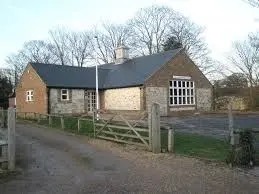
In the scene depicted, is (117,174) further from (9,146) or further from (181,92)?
(181,92)

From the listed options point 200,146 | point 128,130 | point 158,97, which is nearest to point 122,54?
point 158,97

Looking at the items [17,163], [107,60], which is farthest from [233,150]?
[107,60]

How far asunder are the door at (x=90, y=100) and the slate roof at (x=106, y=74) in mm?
767

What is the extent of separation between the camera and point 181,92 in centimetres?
3656

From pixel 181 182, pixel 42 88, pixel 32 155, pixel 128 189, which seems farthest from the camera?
pixel 42 88

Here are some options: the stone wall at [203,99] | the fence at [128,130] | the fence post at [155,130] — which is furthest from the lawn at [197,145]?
the stone wall at [203,99]

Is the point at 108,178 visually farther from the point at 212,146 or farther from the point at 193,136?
the point at 193,136

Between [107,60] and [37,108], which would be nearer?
[37,108]

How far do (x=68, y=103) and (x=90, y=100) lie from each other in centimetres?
275

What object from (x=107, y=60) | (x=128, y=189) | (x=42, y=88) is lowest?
(x=128, y=189)

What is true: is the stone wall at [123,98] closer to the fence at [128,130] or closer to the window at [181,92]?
the window at [181,92]

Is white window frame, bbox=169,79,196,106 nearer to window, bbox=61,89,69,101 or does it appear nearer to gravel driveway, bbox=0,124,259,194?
window, bbox=61,89,69,101

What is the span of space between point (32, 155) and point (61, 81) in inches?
879

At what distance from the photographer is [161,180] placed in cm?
873
